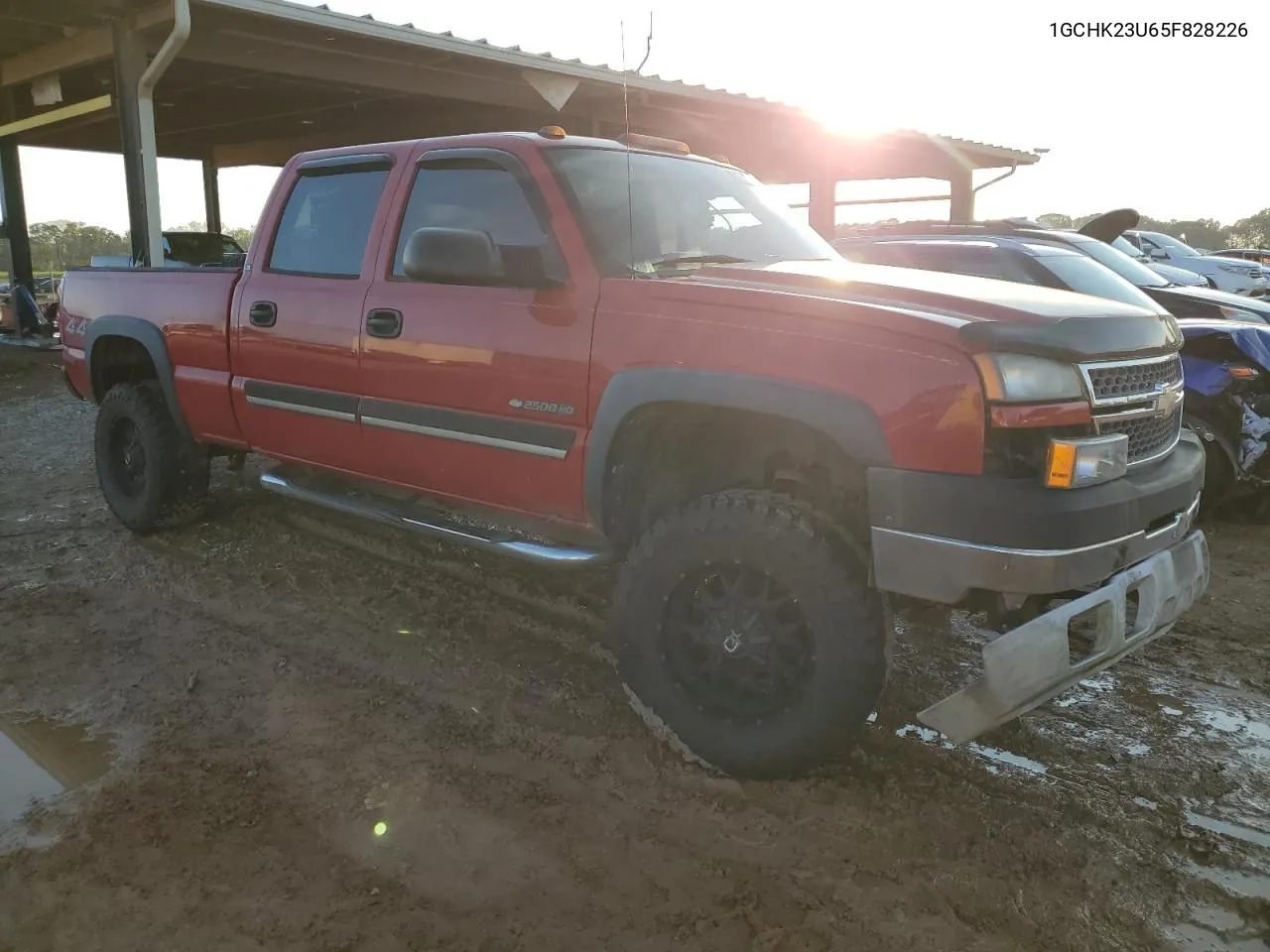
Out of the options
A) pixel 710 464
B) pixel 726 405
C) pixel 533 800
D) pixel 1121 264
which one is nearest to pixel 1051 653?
pixel 726 405

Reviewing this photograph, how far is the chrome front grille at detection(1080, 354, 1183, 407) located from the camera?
2580 mm

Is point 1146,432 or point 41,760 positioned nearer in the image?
point 1146,432

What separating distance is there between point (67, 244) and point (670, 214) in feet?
143

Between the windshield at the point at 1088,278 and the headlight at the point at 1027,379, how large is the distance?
3756mm

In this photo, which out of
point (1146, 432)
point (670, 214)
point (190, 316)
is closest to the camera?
point (1146, 432)

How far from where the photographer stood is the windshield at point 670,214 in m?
3.39

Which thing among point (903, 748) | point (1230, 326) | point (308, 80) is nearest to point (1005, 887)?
point (903, 748)

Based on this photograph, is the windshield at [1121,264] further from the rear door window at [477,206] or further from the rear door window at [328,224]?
the rear door window at [328,224]

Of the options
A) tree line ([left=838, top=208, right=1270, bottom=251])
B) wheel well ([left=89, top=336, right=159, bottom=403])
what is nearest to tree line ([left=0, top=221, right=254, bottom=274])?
wheel well ([left=89, top=336, right=159, bottom=403])

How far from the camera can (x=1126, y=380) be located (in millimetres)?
2717

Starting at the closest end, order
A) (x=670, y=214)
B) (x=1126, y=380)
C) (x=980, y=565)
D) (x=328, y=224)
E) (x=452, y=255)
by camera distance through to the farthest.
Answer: (x=980, y=565) → (x=1126, y=380) → (x=452, y=255) → (x=670, y=214) → (x=328, y=224)

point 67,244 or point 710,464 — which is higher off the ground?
point 67,244

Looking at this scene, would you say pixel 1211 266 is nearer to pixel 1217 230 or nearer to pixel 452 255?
pixel 452 255

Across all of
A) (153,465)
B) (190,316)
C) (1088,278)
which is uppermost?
(1088,278)
